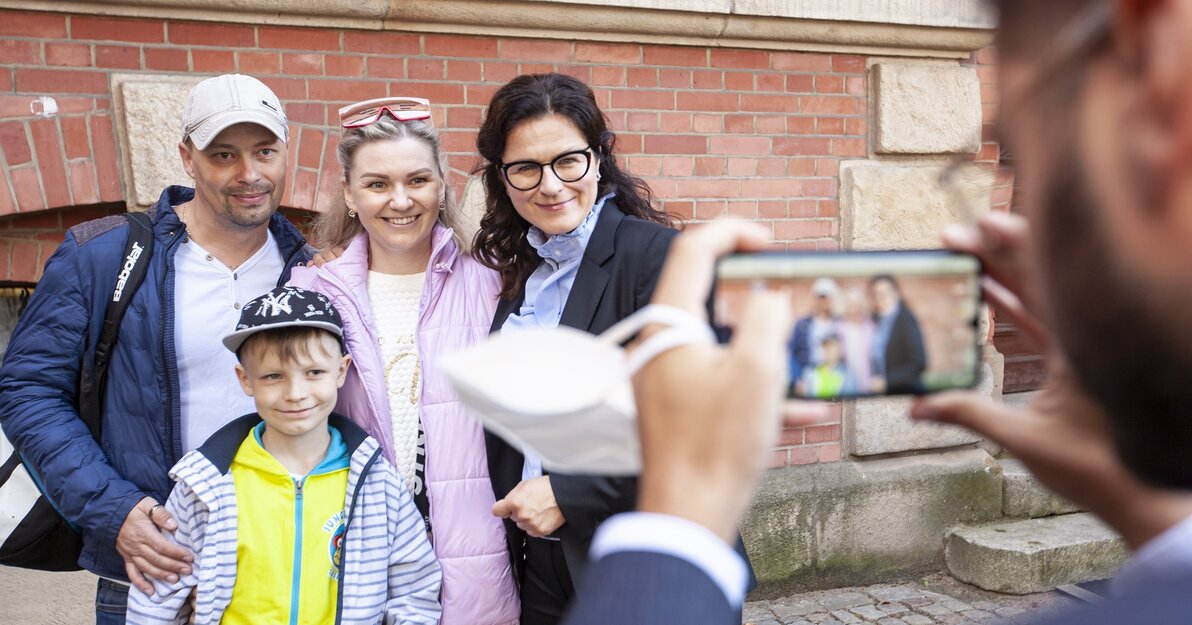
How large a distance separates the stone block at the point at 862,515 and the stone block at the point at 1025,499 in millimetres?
60

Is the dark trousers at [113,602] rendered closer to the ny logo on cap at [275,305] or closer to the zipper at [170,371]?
the zipper at [170,371]

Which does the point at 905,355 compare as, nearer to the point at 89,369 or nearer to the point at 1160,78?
the point at 1160,78

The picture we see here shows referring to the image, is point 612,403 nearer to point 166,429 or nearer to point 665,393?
point 665,393

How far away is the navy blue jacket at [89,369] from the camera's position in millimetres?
2334

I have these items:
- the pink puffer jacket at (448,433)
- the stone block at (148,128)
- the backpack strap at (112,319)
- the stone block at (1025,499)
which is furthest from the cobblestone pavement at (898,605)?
the stone block at (148,128)

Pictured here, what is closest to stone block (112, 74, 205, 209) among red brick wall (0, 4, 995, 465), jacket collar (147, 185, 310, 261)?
red brick wall (0, 4, 995, 465)

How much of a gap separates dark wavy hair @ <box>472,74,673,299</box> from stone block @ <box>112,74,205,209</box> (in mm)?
1663

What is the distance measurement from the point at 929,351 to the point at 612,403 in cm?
34

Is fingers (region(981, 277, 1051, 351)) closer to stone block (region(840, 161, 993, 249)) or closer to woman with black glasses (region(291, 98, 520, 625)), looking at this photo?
woman with black glasses (region(291, 98, 520, 625))

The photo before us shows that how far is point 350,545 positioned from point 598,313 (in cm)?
81

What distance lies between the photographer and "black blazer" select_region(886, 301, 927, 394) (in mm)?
969

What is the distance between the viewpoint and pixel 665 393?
755mm

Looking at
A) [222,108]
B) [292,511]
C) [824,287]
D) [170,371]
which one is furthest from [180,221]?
[824,287]

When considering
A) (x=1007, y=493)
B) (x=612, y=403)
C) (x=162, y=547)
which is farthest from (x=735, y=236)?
(x=1007, y=493)
